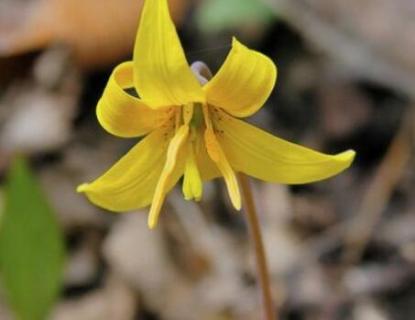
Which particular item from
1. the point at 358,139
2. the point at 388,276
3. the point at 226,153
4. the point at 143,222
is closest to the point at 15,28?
the point at 143,222

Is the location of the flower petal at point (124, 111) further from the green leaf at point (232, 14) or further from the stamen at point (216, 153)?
the green leaf at point (232, 14)

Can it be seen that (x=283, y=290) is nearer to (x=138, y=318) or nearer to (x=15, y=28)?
(x=138, y=318)

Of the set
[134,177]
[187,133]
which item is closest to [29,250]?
[134,177]

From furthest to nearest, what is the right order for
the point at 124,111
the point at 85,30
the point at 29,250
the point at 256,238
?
the point at 85,30 → the point at 29,250 → the point at 256,238 → the point at 124,111

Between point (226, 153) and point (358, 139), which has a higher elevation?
point (226, 153)

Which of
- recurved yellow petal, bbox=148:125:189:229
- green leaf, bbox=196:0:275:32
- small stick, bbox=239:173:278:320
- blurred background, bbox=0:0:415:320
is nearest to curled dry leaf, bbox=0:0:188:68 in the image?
blurred background, bbox=0:0:415:320

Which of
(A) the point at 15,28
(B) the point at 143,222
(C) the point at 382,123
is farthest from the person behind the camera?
(A) the point at 15,28

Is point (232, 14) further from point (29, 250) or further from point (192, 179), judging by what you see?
point (192, 179)

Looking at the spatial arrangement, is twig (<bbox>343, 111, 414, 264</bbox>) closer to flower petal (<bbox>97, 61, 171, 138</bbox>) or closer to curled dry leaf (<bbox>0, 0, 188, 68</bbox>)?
curled dry leaf (<bbox>0, 0, 188, 68</bbox>)
